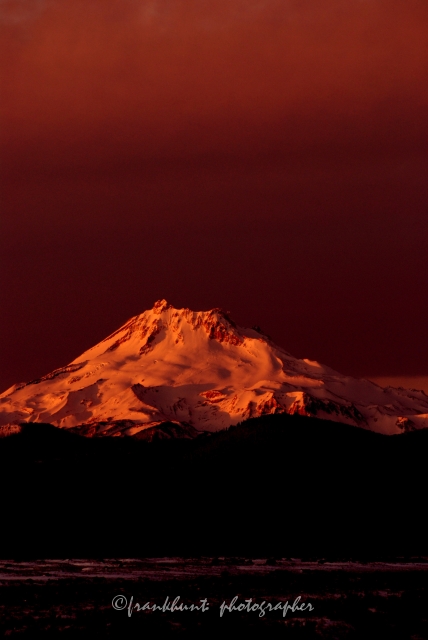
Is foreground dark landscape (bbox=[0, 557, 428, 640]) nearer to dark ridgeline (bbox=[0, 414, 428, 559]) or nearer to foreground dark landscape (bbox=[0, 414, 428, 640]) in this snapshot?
foreground dark landscape (bbox=[0, 414, 428, 640])

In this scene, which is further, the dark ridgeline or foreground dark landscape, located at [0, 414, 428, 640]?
the dark ridgeline

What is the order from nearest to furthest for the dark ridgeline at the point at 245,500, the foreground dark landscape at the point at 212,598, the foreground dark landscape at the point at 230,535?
the foreground dark landscape at the point at 212,598 → the foreground dark landscape at the point at 230,535 → the dark ridgeline at the point at 245,500

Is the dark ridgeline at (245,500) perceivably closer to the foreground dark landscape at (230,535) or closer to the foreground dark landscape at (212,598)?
the foreground dark landscape at (230,535)

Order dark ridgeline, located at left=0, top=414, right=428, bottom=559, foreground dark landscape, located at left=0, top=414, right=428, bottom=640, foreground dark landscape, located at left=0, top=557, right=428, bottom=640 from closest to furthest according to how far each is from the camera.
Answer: foreground dark landscape, located at left=0, top=557, right=428, bottom=640, foreground dark landscape, located at left=0, top=414, right=428, bottom=640, dark ridgeline, located at left=0, top=414, right=428, bottom=559

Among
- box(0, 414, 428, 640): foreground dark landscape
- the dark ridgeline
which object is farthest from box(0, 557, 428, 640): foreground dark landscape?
the dark ridgeline

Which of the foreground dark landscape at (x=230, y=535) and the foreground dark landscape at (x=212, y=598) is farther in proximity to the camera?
the foreground dark landscape at (x=230, y=535)

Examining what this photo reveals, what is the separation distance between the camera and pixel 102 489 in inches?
4638

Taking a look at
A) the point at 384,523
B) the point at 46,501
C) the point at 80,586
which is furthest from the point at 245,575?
the point at 46,501

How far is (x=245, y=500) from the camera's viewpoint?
111 m

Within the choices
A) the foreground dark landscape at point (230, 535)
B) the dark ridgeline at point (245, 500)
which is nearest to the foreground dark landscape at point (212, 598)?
the foreground dark landscape at point (230, 535)

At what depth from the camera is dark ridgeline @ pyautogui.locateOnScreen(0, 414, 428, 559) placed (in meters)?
102

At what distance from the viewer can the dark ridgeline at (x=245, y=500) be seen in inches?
4033

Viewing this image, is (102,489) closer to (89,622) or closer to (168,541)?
(168,541)

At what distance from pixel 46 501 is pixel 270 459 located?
2182cm
